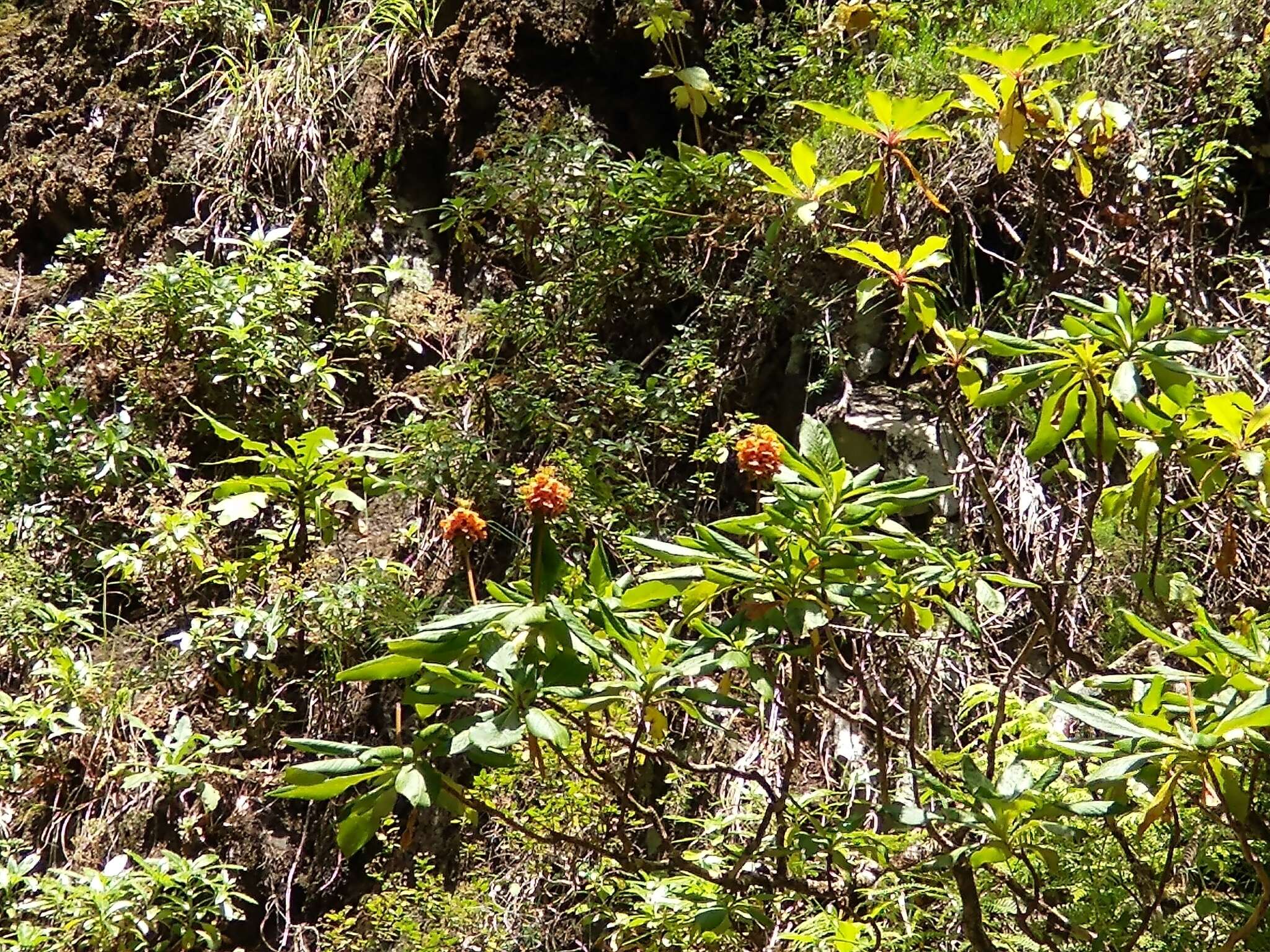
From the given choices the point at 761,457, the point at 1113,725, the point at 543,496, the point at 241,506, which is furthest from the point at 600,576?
the point at 241,506

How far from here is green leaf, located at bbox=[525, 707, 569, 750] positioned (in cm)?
139

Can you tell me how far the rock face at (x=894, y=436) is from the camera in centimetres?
261

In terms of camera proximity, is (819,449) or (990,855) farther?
(819,449)

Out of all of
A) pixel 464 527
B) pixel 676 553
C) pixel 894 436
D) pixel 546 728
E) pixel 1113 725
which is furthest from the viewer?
pixel 894 436

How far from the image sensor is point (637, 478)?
2.78m

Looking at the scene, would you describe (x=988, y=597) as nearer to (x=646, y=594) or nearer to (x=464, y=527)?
(x=646, y=594)

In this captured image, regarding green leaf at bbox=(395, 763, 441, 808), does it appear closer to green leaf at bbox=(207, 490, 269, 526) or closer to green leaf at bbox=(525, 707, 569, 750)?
green leaf at bbox=(525, 707, 569, 750)

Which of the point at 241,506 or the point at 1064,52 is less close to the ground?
the point at 1064,52

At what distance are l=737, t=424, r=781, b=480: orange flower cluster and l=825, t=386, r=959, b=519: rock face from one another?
0.91 metres

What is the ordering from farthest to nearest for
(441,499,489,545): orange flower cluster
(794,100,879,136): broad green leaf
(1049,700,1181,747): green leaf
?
(441,499,489,545): orange flower cluster < (794,100,879,136): broad green leaf < (1049,700,1181,747): green leaf

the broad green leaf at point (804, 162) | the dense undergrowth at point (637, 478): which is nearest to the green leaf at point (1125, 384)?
the dense undergrowth at point (637, 478)

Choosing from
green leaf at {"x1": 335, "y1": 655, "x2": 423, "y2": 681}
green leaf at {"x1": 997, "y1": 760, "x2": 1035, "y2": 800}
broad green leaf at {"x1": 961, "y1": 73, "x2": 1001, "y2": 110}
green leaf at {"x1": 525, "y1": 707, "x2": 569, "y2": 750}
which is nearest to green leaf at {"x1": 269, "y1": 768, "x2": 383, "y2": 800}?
green leaf at {"x1": 335, "y1": 655, "x2": 423, "y2": 681}

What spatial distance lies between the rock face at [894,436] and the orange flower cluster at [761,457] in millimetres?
914

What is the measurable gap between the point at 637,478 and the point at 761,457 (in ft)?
3.44
